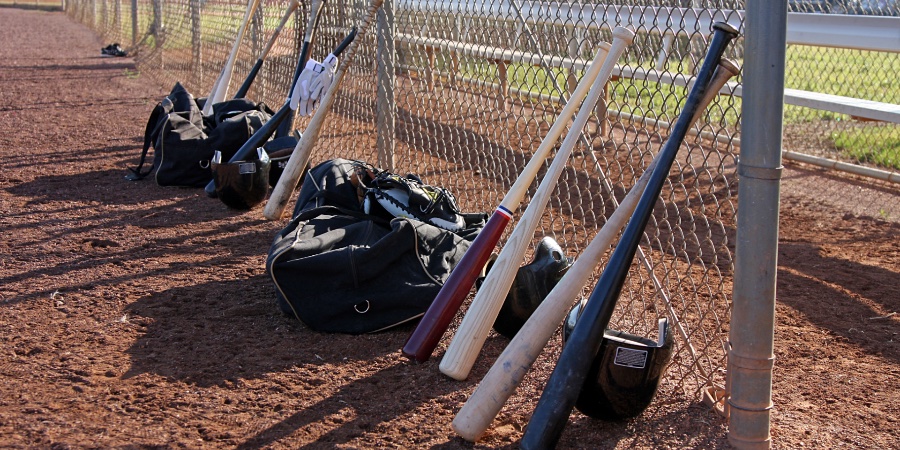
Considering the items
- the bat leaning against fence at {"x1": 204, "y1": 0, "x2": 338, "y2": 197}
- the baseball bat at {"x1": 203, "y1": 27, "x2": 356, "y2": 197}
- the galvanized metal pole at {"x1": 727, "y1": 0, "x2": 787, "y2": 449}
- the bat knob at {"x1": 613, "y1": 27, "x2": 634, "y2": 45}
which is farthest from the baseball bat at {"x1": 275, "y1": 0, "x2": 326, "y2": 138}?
the galvanized metal pole at {"x1": 727, "y1": 0, "x2": 787, "y2": 449}

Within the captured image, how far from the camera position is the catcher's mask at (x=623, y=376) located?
2.28 m

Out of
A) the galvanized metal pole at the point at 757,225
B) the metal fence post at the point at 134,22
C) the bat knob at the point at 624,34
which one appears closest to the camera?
the galvanized metal pole at the point at 757,225

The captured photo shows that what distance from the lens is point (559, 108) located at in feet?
18.3

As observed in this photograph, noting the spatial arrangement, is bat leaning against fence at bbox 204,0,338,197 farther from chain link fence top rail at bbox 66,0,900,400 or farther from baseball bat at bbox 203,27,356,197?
chain link fence top rail at bbox 66,0,900,400

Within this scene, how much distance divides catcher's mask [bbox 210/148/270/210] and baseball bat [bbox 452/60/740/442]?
2.70m

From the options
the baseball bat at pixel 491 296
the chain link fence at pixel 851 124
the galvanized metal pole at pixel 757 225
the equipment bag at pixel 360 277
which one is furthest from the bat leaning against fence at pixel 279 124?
the chain link fence at pixel 851 124

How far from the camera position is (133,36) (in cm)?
1436

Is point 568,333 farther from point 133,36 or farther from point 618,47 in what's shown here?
point 133,36

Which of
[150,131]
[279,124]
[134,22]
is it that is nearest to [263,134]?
[279,124]

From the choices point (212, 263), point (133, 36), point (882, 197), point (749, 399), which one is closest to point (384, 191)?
point (212, 263)

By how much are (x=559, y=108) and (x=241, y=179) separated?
225 centimetres

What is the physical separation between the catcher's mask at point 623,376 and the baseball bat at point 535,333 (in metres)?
0.10

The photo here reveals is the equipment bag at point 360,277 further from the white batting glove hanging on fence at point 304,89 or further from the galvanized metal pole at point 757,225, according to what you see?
the white batting glove hanging on fence at point 304,89

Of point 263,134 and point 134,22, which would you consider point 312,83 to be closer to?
point 263,134
